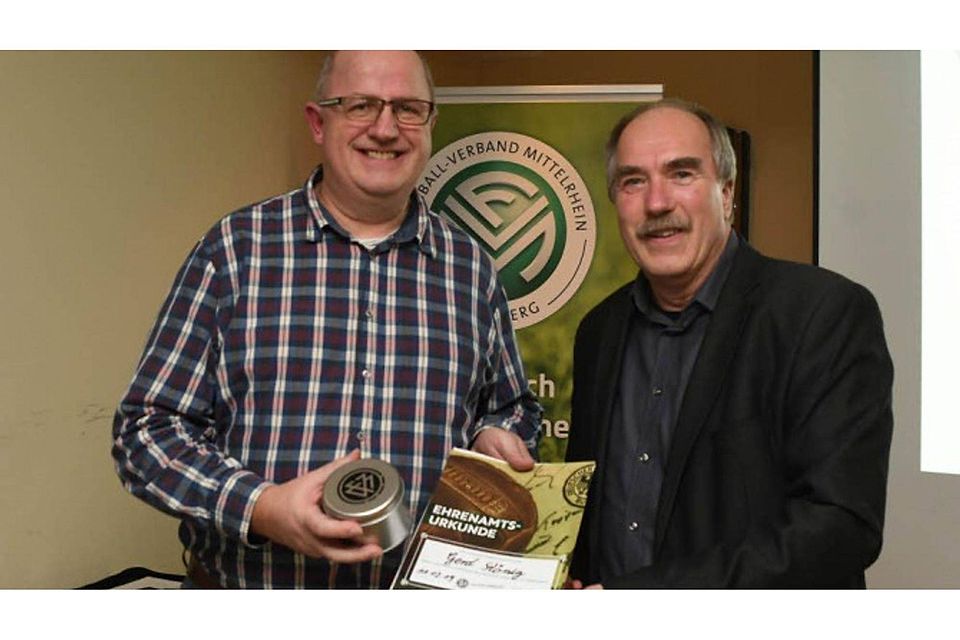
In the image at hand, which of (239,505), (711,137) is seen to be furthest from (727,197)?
(239,505)

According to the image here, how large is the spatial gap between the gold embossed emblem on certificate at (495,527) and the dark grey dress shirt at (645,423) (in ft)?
0.52

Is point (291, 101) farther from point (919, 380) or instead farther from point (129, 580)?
point (919, 380)

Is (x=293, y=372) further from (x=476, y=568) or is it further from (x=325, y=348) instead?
(x=476, y=568)

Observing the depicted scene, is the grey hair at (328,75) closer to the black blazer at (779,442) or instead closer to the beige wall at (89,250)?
the black blazer at (779,442)

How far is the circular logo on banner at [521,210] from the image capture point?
95.7 inches

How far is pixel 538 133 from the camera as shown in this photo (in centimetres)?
248

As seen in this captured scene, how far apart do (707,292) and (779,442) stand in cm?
27

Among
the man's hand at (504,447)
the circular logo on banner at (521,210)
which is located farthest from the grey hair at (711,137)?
the circular logo on banner at (521,210)

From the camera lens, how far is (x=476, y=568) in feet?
3.97

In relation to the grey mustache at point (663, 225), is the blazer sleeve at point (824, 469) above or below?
below

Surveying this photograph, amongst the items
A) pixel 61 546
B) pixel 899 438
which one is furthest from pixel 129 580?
pixel 899 438

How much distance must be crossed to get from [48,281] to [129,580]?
724 mm

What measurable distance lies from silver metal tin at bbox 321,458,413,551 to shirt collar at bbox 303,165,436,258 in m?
0.43

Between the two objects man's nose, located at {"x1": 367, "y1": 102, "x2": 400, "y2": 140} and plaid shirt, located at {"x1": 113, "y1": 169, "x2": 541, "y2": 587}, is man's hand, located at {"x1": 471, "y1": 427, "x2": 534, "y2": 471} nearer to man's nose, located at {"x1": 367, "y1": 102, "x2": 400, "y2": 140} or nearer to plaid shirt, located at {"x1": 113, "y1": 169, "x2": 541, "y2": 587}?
plaid shirt, located at {"x1": 113, "y1": 169, "x2": 541, "y2": 587}
